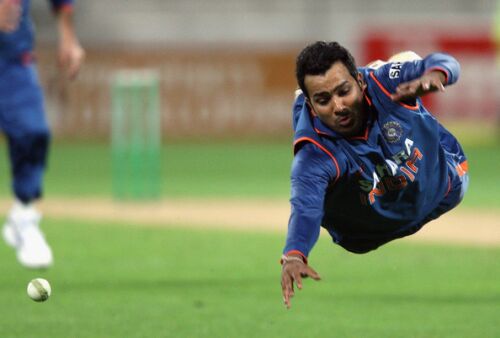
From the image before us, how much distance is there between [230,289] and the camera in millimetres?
10391

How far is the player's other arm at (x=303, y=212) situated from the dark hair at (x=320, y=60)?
1.33 ft

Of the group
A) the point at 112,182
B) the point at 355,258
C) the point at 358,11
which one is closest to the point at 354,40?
the point at 358,11

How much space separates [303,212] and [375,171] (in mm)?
819

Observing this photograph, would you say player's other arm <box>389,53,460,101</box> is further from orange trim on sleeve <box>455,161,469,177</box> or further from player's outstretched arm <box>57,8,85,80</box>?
player's outstretched arm <box>57,8,85,80</box>

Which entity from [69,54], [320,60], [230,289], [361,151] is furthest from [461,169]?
[69,54]

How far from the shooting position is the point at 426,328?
8.28m

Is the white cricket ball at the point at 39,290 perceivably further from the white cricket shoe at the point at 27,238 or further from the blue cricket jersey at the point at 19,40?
the blue cricket jersey at the point at 19,40

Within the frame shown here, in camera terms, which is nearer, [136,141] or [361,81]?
[361,81]

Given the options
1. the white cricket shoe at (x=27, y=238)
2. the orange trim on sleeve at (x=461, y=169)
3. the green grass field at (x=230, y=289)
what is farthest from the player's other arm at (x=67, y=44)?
the orange trim on sleeve at (x=461, y=169)

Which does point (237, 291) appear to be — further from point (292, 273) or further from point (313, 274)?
point (313, 274)

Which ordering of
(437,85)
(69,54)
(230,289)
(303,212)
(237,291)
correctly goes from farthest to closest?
(69,54), (230,289), (237,291), (303,212), (437,85)

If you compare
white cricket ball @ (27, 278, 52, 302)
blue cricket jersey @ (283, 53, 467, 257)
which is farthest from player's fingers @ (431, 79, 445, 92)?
white cricket ball @ (27, 278, 52, 302)

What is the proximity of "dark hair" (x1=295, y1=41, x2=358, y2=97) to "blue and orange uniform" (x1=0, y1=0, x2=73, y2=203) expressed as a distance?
14.6 feet

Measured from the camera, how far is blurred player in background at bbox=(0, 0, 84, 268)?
10773 millimetres
